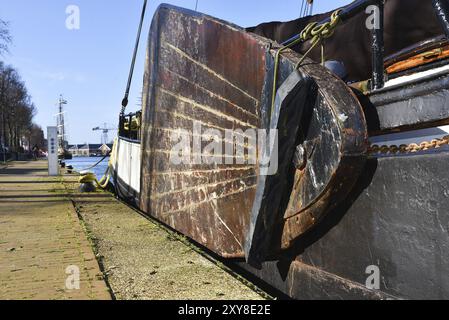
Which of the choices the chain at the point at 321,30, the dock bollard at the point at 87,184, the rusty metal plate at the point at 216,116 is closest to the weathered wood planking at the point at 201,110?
the rusty metal plate at the point at 216,116

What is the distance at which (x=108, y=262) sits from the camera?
391 centimetres

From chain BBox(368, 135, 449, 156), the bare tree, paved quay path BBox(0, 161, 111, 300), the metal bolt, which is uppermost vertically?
the bare tree

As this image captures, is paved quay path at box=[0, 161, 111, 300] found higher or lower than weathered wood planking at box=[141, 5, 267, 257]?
lower

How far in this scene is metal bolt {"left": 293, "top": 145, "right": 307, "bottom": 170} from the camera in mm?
2998

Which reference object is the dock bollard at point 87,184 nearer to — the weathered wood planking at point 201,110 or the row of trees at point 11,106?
the weathered wood planking at point 201,110

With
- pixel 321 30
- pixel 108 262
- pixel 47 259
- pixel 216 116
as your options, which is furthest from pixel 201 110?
pixel 47 259

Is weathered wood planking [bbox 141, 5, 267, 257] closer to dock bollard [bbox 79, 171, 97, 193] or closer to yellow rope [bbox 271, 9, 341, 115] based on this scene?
yellow rope [bbox 271, 9, 341, 115]

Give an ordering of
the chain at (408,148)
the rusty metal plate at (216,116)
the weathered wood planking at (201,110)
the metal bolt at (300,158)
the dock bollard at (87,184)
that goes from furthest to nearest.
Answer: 1. the dock bollard at (87,184)
2. the weathered wood planking at (201,110)
3. the metal bolt at (300,158)
4. the rusty metal plate at (216,116)
5. the chain at (408,148)

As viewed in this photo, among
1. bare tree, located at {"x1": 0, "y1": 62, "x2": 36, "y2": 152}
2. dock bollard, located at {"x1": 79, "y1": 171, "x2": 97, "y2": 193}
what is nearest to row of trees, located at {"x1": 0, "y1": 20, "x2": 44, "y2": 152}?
bare tree, located at {"x1": 0, "y1": 62, "x2": 36, "y2": 152}

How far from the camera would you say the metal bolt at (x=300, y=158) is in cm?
300

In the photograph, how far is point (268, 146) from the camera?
3.15 metres

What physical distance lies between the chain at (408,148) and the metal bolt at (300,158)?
45cm
